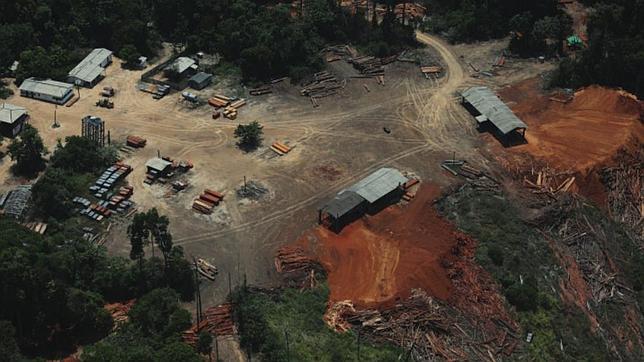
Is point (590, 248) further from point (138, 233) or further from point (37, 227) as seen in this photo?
point (37, 227)

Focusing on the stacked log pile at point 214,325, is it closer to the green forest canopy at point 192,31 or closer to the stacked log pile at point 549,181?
the stacked log pile at point 549,181

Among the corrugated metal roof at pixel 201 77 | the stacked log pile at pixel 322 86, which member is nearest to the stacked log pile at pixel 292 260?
the stacked log pile at pixel 322 86

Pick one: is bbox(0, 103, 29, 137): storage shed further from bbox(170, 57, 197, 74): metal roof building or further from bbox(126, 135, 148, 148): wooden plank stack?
bbox(170, 57, 197, 74): metal roof building

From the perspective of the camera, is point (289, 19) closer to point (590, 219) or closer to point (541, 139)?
point (541, 139)

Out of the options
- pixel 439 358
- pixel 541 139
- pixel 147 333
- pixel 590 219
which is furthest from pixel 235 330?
pixel 541 139

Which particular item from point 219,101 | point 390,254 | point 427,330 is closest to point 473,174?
point 390,254

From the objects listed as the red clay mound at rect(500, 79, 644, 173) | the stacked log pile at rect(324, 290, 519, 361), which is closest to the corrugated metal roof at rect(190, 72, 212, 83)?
the red clay mound at rect(500, 79, 644, 173)

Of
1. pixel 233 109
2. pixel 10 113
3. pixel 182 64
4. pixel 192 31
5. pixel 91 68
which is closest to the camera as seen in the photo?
pixel 10 113
